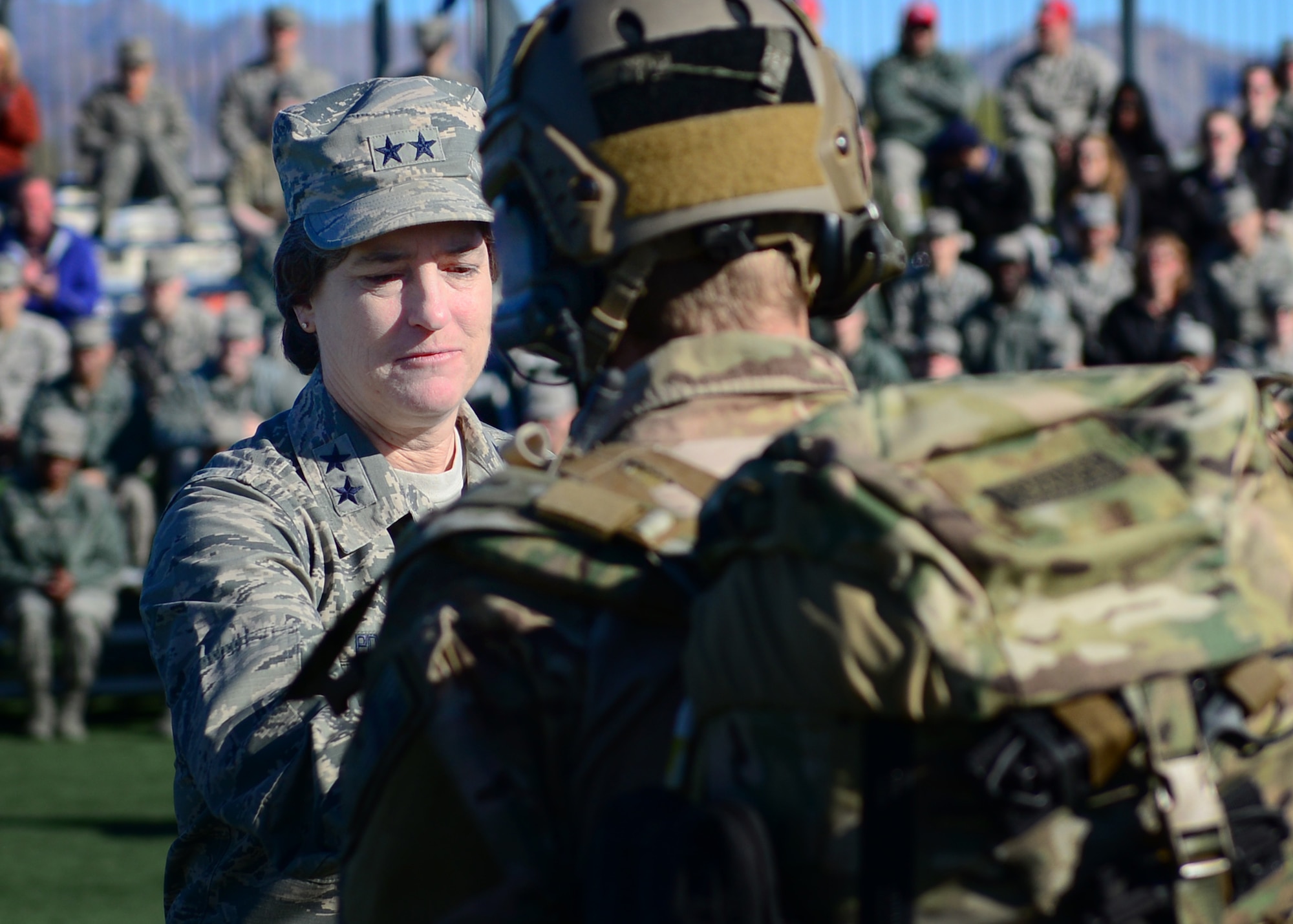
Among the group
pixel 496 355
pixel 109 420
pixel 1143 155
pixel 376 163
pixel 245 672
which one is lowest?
pixel 109 420

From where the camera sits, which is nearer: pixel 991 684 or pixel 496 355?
pixel 991 684

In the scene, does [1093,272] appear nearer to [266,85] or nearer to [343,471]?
[266,85]

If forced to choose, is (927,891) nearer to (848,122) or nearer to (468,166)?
(848,122)

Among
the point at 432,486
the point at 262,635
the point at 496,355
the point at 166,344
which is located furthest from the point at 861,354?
the point at 262,635

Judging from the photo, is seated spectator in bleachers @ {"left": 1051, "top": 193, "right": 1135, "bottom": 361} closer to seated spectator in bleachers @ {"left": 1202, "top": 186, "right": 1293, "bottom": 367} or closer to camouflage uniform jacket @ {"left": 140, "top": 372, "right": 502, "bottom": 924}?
seated spectator in bleachers @ {"left": 1202, "top": 186, "right": 1293, "bottom": 367}

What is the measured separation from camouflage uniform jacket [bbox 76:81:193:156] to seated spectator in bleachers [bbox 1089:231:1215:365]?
7.75 m

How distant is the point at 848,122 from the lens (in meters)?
1.96

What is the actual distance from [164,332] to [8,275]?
982mm

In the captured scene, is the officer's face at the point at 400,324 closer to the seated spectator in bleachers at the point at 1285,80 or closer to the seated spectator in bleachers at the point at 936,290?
the seated spectator in bleachers at the point at 936,290

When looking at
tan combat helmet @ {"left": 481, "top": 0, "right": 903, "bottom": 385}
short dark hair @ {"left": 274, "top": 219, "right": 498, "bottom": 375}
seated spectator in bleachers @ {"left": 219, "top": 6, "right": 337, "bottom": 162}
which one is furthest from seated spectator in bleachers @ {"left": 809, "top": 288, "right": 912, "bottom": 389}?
tan combat helmet @ {"left": 481, "top": 0, "right": 903, "bottom": 385}

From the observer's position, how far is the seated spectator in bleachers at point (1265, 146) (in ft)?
39.6

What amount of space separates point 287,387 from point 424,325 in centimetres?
732

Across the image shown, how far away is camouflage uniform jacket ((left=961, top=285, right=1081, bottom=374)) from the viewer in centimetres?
1056

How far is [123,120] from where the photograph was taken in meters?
13.7
